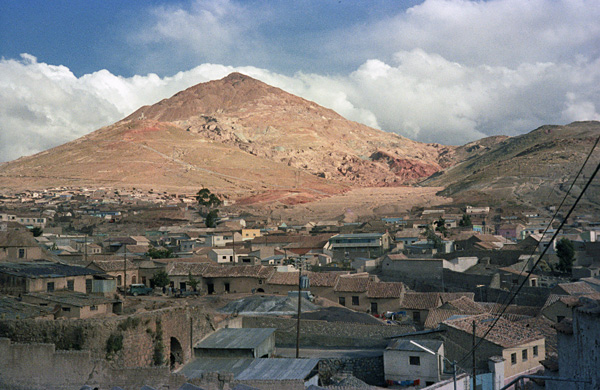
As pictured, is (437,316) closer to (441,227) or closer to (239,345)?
(239,345)

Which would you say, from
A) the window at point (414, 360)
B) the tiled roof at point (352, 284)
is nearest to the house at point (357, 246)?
the tiled roof at point (352, 284)

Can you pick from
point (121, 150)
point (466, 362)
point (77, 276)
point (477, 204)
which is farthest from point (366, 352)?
point (121, 150)

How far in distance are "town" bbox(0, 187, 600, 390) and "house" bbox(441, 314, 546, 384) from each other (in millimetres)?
50

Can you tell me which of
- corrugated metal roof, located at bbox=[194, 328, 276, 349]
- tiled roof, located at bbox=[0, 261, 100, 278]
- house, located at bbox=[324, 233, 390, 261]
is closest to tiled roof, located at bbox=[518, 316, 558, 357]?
corrugated metal roof, located at bbox=[194, 328, 276, 349]

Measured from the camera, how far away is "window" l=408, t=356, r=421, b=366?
67.1 ft

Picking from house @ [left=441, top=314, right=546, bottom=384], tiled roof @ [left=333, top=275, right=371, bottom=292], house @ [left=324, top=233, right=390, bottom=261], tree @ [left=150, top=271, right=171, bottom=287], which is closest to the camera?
house @ [left=441, top=314, right=546, bottom=384]

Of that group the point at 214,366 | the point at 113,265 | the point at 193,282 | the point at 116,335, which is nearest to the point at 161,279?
the point at 193,282

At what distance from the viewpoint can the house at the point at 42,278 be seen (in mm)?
23641

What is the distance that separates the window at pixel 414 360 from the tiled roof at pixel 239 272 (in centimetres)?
1507

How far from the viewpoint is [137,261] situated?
3822 cm

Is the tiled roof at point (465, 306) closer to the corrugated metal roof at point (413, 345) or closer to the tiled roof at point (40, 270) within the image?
the corrugated metal roof at point (413, 345)

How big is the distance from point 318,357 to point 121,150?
14345cm

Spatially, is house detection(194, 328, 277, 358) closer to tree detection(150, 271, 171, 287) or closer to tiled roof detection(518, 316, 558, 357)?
tiled roof detection(518, 316, 558, 357)

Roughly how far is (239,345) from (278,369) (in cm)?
270
